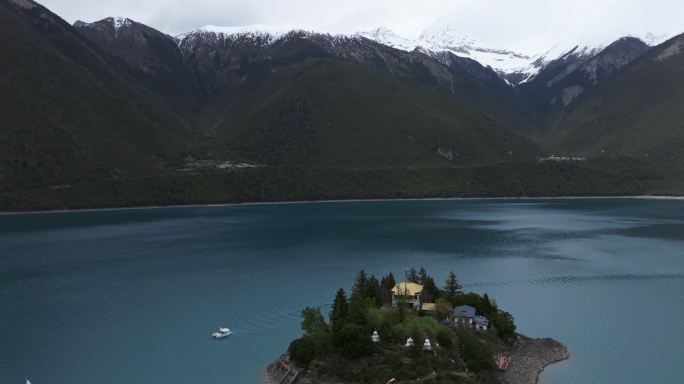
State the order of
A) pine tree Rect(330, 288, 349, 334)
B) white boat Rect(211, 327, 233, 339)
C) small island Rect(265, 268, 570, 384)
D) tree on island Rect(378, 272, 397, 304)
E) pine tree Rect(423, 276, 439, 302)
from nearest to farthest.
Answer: small island Rect(265, 268, 570, 384)
pine tree Rect(330, 288, 349, 334)
white boat Rect(211, 327, 233, 339)
pine tree Rect(423, 276, 439, 302)
tree on island Rect(378, 272, 397, 304)

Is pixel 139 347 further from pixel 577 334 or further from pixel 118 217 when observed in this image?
pixel 118 217

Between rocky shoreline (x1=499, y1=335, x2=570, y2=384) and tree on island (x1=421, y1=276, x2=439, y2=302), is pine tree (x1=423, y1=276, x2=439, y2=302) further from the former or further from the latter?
rocky shoreline (x1=499, y1=335, x2=570, y2=384)

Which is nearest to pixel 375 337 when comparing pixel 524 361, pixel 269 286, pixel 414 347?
pixel 414 347

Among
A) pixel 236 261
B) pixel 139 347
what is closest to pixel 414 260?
pixel 236 261

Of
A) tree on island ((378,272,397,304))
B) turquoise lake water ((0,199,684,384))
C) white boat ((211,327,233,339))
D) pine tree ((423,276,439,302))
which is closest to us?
turquoise lake water ((0,199,684,384))

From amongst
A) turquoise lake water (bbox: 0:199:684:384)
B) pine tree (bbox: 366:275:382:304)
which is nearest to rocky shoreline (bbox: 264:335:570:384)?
turquoise lake water (bbox: 0:199:684:384)

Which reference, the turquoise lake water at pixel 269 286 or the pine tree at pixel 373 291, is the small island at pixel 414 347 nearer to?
the pine tree at pixel 373 291
